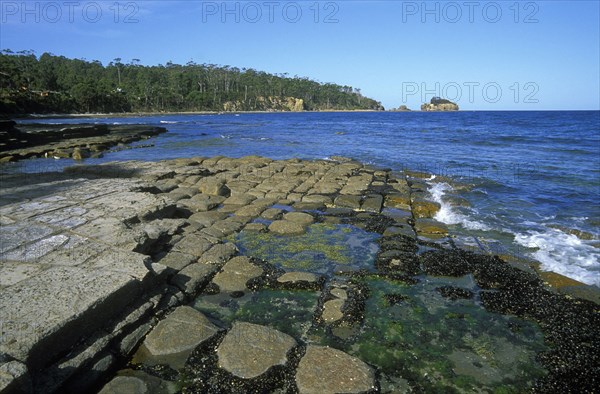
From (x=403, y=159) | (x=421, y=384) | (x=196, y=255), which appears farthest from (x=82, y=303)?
(x=403, y=159)

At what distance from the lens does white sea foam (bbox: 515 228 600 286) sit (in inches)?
266

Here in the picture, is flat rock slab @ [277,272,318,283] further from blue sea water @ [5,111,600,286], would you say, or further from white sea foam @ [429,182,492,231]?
white sea foam @ [429,182,492,231]

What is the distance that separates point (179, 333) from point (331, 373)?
1.77 m

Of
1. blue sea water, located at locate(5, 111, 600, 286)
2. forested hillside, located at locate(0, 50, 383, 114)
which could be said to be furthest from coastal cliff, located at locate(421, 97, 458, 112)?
blue sea water, located at locate(5, 111, 600, 286)

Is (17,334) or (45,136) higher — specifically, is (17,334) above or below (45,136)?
below

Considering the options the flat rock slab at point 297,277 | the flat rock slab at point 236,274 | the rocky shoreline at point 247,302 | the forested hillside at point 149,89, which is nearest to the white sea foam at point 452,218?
the rocky shoreline at point 247,302

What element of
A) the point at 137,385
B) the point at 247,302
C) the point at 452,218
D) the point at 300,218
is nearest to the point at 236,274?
the point at 247,302

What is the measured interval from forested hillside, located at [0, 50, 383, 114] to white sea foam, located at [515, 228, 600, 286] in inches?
2387

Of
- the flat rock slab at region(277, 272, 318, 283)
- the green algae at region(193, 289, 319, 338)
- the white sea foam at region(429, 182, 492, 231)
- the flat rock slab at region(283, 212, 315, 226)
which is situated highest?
the flat rock slab at region(283, 212, 315, 226)

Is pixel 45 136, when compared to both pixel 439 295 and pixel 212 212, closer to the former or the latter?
pixel 212 212

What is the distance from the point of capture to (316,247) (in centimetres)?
721

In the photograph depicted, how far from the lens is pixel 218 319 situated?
15.9ft

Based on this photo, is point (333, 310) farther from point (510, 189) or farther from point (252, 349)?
point (510, 189)

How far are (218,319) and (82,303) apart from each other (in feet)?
5.35
